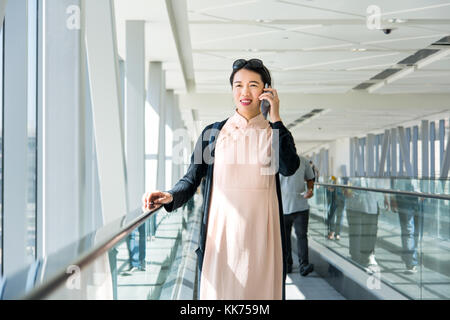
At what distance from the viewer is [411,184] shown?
15.2m

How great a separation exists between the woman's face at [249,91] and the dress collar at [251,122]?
3 centimetres

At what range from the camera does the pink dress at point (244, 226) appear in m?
2.16

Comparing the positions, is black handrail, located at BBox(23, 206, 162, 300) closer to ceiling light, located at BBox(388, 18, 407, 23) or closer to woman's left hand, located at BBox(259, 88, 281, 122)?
woman's left hand, located at BBox(259, 88, 281, 122)

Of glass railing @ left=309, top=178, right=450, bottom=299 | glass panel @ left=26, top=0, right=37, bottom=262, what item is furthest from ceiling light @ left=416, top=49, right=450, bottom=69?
glass panel @ left=26, top=0, right=37, bottom=262

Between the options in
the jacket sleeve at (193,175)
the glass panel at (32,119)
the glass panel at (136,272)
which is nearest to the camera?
the glass panel at (136,272)

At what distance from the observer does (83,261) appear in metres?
1.48

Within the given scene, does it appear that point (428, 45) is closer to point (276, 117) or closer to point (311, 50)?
point (311, 50)

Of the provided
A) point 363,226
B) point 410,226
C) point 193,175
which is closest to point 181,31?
point 363,226

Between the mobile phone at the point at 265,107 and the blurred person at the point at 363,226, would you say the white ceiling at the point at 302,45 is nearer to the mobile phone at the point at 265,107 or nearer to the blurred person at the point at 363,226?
the blurred person at the point at 363,226

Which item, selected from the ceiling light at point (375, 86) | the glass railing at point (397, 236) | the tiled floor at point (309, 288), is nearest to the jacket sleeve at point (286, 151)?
the glass railing at point (397, 236)

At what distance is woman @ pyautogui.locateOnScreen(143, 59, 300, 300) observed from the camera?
2.16 m

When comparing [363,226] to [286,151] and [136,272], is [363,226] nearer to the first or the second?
[136,272]

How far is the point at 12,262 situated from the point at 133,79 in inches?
193

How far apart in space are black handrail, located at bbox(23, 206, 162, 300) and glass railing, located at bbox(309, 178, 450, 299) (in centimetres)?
262
